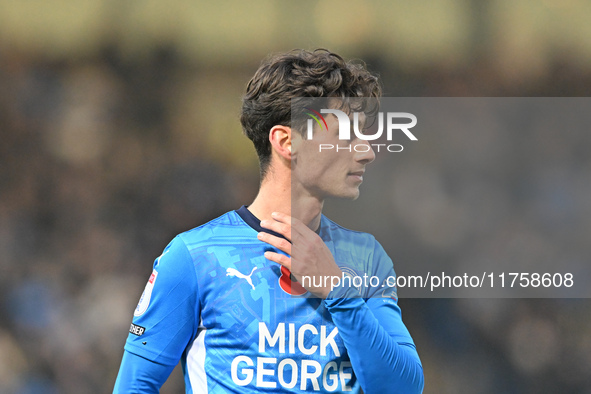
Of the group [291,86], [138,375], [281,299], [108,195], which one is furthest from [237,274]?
[108,195]

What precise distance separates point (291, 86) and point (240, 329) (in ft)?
1.99

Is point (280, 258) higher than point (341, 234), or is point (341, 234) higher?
point (341, 234)

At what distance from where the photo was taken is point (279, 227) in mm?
1486

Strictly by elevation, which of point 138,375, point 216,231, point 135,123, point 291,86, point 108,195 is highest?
point 135,123

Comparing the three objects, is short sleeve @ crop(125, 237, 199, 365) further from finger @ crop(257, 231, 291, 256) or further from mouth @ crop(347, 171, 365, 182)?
mouth @ crop(347, 171, 365, 182)

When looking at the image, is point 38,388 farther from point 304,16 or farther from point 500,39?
point 500,39

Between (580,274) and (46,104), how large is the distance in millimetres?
2975

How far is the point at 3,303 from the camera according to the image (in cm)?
360

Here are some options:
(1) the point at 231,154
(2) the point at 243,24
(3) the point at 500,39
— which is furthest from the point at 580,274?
(2) the point at 243,24

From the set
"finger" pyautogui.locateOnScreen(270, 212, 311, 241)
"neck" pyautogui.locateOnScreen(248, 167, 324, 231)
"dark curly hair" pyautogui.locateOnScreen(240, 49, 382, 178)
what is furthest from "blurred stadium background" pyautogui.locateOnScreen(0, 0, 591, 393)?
"finger" pyautogui.locateOnScreen(270, 212, 311, 241)

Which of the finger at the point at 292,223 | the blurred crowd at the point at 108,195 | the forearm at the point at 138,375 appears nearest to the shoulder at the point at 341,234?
the finger at the point at 292,223

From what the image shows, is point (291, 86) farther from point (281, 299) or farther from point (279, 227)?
point (281, 299)

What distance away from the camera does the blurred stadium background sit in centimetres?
347

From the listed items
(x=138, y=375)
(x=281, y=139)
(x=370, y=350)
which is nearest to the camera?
(x=370, y=350)
